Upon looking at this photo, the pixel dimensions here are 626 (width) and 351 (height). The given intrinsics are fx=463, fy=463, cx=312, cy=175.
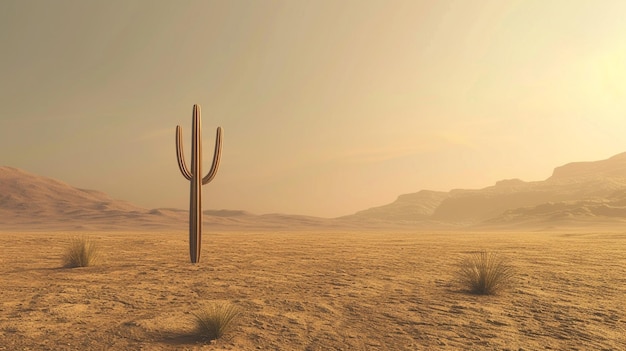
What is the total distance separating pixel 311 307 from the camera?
8.84 m

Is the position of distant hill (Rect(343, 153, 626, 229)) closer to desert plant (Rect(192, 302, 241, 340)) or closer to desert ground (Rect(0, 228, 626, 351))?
desert ground (Rect(0, 228, 626, 351))

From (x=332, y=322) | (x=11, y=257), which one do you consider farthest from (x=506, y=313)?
(x=11, y=257)

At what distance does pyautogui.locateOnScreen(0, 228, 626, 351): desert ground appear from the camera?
22.5 ft

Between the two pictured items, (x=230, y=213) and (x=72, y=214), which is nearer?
(x=72, y=214)

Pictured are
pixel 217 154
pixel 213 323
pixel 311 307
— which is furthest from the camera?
pixel 217 154

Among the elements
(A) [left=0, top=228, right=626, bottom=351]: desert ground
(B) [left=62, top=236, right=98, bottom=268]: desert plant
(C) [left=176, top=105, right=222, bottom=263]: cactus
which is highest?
(C) [left=176, top=105, right=222, bottom=263]: cactus

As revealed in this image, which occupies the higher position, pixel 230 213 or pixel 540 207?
pixel 230 213

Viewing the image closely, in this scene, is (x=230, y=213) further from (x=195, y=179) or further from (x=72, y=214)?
(x=195, y=179)

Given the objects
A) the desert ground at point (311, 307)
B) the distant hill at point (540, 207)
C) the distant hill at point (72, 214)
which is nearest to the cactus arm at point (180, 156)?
the desert ground at point (311, 307)

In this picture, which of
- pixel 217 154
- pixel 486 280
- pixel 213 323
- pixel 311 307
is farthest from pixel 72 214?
pixel 213 323

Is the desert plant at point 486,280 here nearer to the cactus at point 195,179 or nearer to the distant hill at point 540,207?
the cactus at point 195,179

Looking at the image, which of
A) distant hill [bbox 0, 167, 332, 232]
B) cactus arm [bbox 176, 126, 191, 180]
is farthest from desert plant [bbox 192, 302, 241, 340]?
distant hill [bbox 0, 167, 332, 232]

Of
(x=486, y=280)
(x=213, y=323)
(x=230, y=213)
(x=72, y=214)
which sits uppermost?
(x=230, y=213)

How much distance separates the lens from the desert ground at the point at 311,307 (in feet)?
22.5
